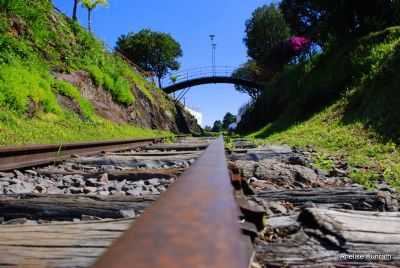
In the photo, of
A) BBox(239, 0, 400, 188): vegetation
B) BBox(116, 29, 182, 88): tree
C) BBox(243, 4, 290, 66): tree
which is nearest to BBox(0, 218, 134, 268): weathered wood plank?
BBox(239, 0, 400, 188): vegetation

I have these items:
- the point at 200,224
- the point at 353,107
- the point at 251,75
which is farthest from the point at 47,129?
the point at 251,75

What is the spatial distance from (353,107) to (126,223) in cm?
1112

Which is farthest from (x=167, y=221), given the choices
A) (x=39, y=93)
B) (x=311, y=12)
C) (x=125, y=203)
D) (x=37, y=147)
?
(x=311, y=12)

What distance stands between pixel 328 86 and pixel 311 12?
2570 centimetres

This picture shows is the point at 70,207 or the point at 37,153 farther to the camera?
the point at 37,153

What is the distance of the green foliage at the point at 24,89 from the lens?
9.55m

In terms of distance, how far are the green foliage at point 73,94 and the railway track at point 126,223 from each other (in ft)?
32.6

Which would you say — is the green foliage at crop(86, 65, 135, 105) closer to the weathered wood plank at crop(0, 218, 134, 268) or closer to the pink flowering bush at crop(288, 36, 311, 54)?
the weathered wood plank at crop(0, 218, 134, 268)

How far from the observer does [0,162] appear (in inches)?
157

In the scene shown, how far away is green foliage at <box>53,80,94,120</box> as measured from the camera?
13.2 meters

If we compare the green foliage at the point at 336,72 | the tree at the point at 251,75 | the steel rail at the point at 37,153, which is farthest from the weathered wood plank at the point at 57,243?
the tree at the point at 251,75

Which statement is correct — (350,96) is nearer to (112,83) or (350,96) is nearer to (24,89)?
(24,89)

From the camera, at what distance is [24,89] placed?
1037 cm

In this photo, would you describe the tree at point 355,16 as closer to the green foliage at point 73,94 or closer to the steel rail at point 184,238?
the green foliage at point 73,94
